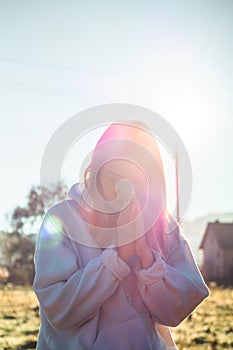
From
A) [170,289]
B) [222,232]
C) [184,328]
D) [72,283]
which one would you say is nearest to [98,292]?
[72,283]

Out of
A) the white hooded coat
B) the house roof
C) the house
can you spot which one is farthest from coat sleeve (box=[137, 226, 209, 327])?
the house roof

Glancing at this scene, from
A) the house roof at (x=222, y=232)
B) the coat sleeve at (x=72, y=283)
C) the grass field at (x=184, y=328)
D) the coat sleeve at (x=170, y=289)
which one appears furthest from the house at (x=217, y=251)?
the coat sleeve at (x=72, y=283)

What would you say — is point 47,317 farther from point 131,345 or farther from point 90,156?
point 90,156

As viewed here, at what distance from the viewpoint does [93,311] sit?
6.09ft

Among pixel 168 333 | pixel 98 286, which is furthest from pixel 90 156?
pixel 168 333

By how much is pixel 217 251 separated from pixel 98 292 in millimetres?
36548

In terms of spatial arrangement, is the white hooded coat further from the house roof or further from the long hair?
the house roof

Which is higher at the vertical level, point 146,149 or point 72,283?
point 146,149

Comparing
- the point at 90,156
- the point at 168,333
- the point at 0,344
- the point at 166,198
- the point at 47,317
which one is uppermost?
the point at 90,156

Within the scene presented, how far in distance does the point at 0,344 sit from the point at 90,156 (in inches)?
189

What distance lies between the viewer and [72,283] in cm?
184

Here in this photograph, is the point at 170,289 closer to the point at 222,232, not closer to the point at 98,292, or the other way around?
the point at 98,292

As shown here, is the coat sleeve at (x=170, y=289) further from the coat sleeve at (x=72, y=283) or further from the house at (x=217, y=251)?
the house at (x=217, y=251)

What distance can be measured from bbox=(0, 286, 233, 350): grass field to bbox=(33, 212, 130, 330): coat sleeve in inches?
169
